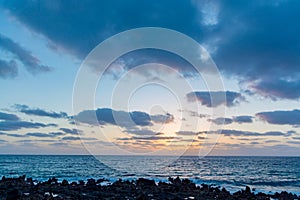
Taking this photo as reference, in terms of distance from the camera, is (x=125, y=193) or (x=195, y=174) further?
(x=195, y=174)

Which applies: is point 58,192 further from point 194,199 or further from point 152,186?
point 194,199

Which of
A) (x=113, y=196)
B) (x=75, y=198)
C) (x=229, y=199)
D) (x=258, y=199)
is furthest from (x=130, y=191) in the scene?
(x=258, y=199)

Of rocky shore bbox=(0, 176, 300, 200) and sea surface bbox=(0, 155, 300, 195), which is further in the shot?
sea surface bbox=(0, 155, 300, 195)

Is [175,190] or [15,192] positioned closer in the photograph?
[15,192]

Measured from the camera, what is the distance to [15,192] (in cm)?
3241

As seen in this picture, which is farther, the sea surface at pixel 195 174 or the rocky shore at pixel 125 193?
the sea surface at pixel 195 174

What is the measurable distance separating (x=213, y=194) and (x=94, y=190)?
1387cm

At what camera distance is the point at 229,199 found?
3328 cm

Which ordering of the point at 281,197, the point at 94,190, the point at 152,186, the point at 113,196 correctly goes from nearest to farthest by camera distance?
the point at 113,196 → the point at 281,197 → the point at 94,190 → the point at 152,186

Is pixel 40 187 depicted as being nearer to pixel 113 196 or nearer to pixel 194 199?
pixel 113 196

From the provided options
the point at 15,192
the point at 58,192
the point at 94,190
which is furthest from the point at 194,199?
the point at 15,192

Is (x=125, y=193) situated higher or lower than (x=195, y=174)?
lower

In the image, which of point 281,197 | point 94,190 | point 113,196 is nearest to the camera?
point 113,196

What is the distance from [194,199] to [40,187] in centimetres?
1932
